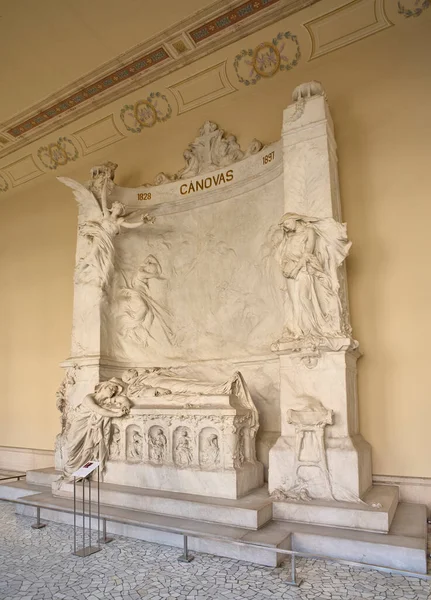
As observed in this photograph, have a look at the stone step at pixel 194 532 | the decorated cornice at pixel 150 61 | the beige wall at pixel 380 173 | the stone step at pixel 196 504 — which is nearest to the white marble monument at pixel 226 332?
the stone step at pixel 196 504

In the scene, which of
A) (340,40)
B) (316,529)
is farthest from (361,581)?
(340,40)

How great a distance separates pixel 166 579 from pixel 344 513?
1.60 metres

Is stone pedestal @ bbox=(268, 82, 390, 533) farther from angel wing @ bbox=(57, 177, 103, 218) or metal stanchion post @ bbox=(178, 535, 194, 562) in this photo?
angel wing @ bbox=(57, 177, 103, 218)

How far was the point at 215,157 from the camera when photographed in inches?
284

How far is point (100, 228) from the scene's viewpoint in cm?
701

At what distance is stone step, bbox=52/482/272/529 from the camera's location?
14.2 feet

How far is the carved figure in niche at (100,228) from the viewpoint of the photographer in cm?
696

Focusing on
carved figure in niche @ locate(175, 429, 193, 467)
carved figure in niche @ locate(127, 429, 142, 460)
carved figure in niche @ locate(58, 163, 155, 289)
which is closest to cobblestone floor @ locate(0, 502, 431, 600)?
carved figure in niche @ locate(175, 429, 193, 467)

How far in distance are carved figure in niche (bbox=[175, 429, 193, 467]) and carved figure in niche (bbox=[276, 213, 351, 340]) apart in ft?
5.09

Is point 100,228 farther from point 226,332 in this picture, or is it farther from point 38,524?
point 38,524

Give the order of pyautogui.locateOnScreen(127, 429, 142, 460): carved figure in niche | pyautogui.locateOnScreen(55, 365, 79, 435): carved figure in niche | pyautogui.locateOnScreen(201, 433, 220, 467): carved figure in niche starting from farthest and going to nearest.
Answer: pyautogui.locateOnScreen(55, 365, 79, 435): carved figure in niche → pyautogui.locateOnScreen(127, 429, 142, 460): carved figure in niche → pyautogui.locateOnScreen(201, 433, 220, 467): carved figure in niche

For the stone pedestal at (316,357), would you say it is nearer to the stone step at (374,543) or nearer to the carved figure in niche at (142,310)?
the stone step at (374,543)

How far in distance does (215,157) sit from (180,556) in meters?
5.28

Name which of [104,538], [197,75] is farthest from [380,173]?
[104,538]
